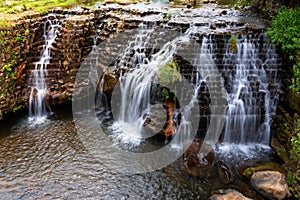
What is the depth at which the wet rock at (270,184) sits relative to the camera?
7.30 metres

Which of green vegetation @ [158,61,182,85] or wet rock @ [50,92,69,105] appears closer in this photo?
green vegetation @ [158,61,182,85]

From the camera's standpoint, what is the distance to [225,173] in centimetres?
803

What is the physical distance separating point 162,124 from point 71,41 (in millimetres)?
4704

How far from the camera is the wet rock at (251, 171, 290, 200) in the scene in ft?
24.0

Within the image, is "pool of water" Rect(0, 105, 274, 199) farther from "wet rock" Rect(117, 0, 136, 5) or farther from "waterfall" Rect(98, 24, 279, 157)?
"wet rock" Rect(117, 0, 136, 5)

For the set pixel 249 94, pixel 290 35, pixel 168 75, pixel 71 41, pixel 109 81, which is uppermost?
pixel 290 35

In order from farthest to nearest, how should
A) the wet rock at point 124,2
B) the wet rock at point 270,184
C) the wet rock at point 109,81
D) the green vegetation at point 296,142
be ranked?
the wet rock at point 124,2, the wet rock at point 109,81, the green vegetation at point 296,142, the wet rock at point 270,184

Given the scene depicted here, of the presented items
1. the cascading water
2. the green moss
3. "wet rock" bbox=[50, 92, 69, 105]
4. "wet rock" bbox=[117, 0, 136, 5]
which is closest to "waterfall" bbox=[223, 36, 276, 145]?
the cascading water

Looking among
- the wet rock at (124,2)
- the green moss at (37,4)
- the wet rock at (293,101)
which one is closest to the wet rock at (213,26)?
the wet rock at (293,101)

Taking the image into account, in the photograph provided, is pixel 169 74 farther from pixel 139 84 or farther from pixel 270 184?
pixel 270 184

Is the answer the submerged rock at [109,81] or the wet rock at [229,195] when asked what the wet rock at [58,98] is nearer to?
the submerged rock at [109,81]

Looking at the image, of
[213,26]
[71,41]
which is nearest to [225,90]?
[213,26]

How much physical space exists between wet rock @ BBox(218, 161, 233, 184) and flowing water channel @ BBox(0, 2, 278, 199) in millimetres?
111

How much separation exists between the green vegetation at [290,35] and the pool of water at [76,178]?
11.1 ft
